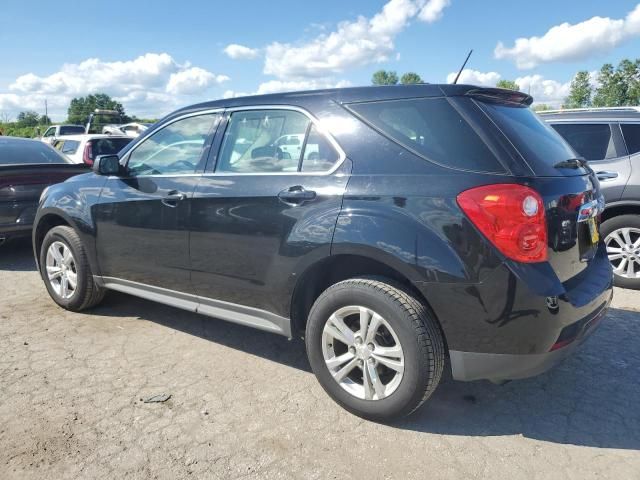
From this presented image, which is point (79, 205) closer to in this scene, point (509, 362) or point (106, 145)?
point (509, 362)

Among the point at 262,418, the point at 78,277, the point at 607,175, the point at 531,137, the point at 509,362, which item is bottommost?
the point at 262,418

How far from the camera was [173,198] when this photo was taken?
363cm

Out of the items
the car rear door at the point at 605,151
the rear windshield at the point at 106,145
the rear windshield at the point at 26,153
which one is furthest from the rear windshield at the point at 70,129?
the car rear door at the point at 605,151

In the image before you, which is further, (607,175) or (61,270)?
(607,175)

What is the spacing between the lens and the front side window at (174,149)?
3.68m

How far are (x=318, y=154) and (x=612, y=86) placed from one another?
139 feet

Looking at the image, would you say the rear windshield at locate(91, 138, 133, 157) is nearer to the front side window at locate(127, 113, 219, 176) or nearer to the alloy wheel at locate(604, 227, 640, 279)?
the front side window at locate(127, 113, 219, 176)

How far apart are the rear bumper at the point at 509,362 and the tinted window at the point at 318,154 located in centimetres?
122

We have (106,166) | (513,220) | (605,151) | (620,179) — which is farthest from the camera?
(605,151)

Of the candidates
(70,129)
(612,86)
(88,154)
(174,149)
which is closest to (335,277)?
(174,149)

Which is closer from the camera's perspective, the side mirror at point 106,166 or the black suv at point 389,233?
the black suv at point 389,233

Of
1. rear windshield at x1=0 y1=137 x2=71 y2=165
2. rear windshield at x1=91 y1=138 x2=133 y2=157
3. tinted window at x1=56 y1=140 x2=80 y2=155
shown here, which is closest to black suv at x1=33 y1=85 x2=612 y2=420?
rear windshield at x1=0 y1=137 x2=71 y2=165

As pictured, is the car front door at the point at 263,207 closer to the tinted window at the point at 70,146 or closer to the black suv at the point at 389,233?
the black suv at the point at 389,233

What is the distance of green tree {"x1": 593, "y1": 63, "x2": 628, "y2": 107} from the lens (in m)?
37.6
